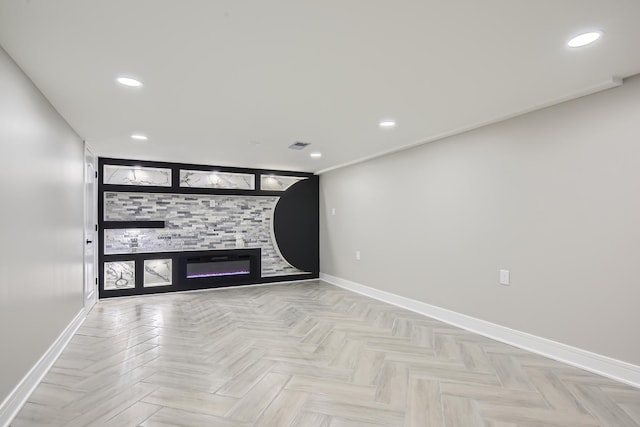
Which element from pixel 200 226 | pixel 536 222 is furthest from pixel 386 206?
pixel 200 226

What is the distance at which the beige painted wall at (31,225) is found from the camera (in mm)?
2029

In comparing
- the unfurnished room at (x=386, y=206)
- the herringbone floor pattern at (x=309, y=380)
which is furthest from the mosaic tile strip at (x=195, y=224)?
the herringbone floor pattern at (x=309, y=380)

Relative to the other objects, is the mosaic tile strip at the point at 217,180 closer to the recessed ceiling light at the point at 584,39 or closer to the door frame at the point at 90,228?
the door frame at the point at 90,228

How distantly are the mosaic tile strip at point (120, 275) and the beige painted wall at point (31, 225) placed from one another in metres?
1.90

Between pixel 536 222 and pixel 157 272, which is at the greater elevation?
pixel 536 222

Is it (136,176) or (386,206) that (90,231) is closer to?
(136,176)

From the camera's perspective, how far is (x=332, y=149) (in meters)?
4.75

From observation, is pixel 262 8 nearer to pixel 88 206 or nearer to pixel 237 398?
pixel 237 398

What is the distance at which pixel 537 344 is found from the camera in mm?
3043

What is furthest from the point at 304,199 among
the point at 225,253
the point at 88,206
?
the point at 88,206

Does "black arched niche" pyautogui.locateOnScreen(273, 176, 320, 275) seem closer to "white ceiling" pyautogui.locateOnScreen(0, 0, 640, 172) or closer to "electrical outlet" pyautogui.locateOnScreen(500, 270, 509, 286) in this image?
"white ceiling" pyautogui.locateOnScreen(0, 0, 640, 172)

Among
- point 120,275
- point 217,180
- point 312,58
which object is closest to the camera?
point 312,58

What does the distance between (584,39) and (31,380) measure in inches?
172

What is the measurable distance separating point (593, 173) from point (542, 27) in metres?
1.52
